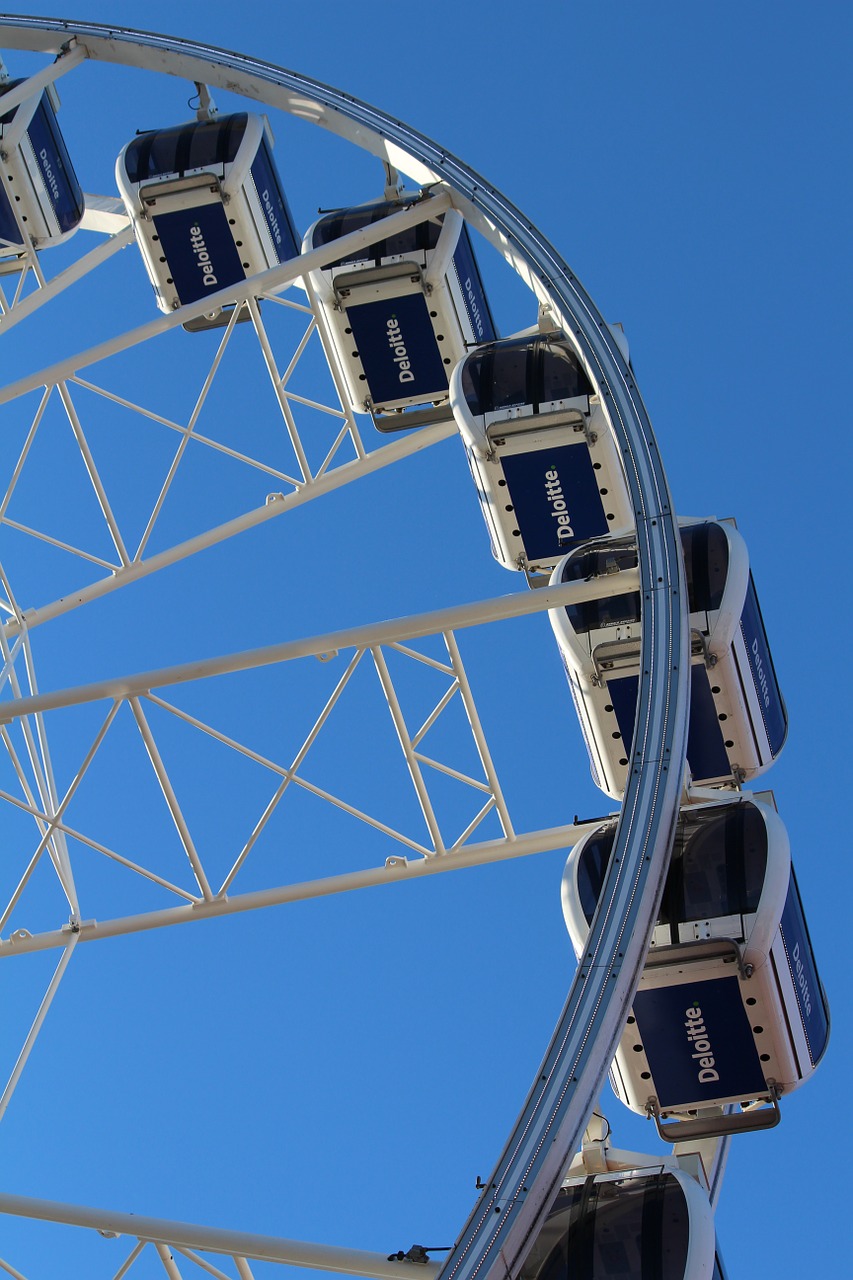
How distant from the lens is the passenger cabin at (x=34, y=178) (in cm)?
1745

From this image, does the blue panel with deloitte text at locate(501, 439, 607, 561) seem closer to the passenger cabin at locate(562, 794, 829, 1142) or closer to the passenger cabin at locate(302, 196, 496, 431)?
the passenger cabin at locate(302, 196, 496, 431)

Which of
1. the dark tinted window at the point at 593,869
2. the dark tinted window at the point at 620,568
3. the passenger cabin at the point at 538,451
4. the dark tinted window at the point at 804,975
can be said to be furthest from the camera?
the passenger cabin at the point at 538,451

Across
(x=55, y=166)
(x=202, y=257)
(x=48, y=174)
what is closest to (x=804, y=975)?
(x=202, y=257)

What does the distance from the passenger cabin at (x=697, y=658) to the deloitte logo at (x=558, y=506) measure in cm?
104

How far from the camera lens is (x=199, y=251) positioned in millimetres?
16438

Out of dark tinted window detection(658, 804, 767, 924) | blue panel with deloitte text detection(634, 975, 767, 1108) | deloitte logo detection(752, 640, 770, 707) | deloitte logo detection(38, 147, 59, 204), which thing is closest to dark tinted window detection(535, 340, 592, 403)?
deloitte logo detection(752, 640, 770, 707)

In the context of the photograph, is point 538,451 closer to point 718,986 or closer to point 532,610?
point 532,610

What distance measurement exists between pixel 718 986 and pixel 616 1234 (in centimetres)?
160

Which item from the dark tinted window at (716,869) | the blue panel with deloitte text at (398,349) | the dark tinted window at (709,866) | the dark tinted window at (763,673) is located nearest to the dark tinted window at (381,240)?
the blue panel with deloitte text at (398,349)

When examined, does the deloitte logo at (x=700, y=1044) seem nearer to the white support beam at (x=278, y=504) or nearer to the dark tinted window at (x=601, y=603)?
the dark tinted window at (x=601, y=603)

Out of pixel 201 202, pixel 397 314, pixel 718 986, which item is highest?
pixel 201 202

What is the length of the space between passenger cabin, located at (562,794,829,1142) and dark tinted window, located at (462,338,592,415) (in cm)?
380

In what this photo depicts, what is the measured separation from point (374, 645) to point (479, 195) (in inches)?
183

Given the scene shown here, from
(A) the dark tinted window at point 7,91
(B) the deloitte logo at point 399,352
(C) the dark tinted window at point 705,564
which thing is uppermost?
(A) the dark tinted window at point 7,91
